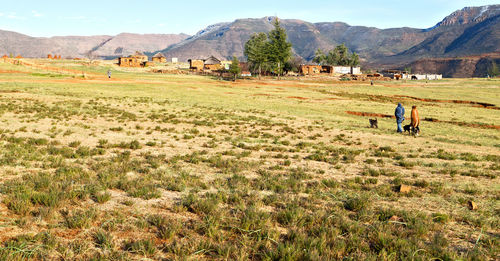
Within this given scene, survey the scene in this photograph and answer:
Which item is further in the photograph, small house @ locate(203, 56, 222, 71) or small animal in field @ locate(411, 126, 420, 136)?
small house @ locate(203, 56, 222, 71)

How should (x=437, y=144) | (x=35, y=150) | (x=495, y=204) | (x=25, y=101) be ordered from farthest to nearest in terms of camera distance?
(x=25, y=101), (x=437, y=144), (x=35, y=150), (x=495, y=204)

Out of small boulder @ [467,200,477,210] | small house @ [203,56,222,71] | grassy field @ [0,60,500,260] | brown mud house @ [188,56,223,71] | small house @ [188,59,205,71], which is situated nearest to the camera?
grassy field @ [0,60,500,260]

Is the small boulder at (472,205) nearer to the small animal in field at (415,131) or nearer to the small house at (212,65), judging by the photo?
the small animal in field at (415,131)

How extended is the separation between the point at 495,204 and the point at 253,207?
21.3 feet

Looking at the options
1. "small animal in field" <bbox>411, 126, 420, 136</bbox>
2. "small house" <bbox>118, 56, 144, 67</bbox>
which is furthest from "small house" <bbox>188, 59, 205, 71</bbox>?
"small animal in field" <bbox>411, 126, 420, 136</bbox>

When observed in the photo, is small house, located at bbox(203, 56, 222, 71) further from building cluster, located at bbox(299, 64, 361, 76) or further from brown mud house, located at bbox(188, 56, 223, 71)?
building cluster, located at bbox(299, 64, 361, 76)

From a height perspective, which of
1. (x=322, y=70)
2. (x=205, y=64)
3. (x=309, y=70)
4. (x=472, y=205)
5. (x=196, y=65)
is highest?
(x=205, y=64)

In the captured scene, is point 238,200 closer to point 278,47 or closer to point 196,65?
point 278,47

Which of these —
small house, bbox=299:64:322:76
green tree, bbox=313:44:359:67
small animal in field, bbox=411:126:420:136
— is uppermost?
green tree, bbox=313:44:359:67

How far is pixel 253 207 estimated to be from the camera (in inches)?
282

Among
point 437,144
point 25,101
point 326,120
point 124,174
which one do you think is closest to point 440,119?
point 326,120

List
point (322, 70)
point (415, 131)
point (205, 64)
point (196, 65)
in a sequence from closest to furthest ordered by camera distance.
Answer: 1. point (415, 131)
2. point (196, 65)
3. point (205, 64)
4. point (322, 70)

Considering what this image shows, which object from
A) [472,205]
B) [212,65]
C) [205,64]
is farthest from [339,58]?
[472,205]

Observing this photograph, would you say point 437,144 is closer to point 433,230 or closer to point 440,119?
point 433,230
